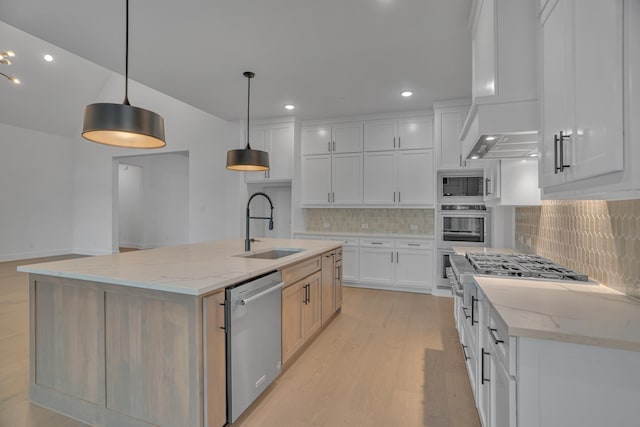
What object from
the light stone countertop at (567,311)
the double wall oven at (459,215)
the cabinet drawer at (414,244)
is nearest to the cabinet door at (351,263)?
→ the cabinet drawer at (414,244)

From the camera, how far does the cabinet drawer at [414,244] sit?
15.5ft

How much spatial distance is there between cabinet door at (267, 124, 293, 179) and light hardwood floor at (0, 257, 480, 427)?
2740 millimetres

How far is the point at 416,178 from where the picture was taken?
4.90 meters

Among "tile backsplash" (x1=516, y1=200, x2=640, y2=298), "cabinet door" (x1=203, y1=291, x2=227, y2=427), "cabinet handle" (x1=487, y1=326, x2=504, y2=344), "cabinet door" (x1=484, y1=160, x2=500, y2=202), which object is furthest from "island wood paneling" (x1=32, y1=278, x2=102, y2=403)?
"cabinet door" (x1=484, y1=160, x2=500, y2=202)

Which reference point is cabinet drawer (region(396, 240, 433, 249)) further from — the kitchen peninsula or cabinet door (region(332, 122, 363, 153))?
the kitchen peninsula

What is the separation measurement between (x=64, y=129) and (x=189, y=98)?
5.41 meters

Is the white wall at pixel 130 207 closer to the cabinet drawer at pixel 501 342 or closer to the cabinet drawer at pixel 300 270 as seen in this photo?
the cabinet drawer at pixel 300 270

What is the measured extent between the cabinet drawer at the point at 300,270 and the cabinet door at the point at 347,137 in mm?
2752

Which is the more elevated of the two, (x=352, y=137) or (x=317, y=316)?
(x=352, y=137)

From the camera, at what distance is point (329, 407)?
205cm

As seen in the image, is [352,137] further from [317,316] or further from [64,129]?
[64,129]

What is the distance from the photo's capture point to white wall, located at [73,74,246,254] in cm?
593

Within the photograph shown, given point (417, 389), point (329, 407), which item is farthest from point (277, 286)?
point (417, 389)

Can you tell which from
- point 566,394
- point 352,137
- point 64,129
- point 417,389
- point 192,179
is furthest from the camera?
point 64,129
